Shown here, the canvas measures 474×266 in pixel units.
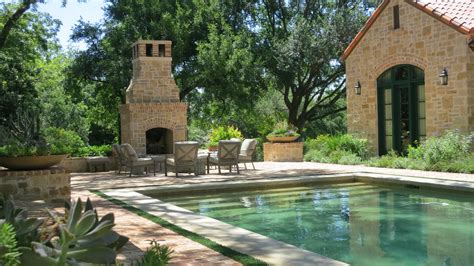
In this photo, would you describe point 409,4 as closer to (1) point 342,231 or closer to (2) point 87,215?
(1) point 342,231

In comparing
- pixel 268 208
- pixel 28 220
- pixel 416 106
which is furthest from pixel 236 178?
pixel 28 220

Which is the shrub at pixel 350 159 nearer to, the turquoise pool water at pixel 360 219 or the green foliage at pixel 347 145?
the green foliage at pixel 347 145

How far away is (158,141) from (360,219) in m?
10.8

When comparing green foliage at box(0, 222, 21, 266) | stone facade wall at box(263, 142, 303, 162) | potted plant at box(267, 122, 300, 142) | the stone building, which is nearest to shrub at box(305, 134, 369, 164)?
stone facade wall at box(263, 142, 303, 162)

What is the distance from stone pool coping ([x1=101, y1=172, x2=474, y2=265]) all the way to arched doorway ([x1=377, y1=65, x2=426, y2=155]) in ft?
12.8

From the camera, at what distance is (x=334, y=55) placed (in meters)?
22.1

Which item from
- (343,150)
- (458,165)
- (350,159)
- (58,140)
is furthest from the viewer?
(343,150)

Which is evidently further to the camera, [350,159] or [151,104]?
[151,104]

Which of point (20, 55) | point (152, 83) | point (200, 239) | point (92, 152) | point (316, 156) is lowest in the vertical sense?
point (200, 239)

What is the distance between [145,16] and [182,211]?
1514cm

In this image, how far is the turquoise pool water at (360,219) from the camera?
584cm

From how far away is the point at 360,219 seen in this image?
26.0ft

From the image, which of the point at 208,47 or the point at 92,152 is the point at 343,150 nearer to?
the point at 208,47

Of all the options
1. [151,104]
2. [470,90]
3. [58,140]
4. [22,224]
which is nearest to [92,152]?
[151,104]
